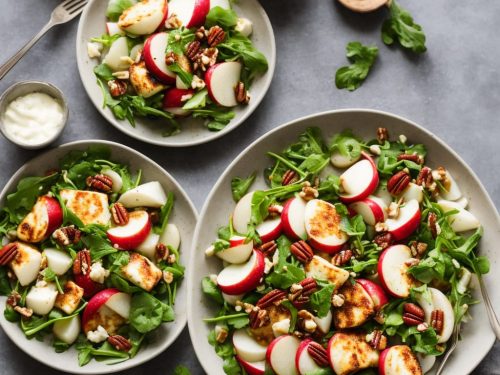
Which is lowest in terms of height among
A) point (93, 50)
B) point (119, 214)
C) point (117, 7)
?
point (119, 214)

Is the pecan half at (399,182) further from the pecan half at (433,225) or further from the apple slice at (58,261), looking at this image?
the apple slice at (58,261)

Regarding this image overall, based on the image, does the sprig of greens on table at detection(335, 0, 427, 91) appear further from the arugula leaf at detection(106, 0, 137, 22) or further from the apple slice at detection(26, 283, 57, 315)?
the apple slice at detection(26, 283, 57, 315)

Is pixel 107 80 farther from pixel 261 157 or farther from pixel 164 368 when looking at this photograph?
pixel 164 368

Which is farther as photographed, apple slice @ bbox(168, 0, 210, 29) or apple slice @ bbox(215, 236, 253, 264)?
apple slice @ bbox(168, 0, 210, 29)

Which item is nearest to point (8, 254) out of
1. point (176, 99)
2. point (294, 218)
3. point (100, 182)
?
point (100, 182)

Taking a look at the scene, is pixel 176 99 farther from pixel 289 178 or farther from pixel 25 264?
pixel 25 264

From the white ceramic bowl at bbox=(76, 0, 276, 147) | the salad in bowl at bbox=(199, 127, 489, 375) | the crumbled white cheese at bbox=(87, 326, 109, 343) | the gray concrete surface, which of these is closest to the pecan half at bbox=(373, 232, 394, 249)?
the salad in bowl at bbox=(199, 127, 489, 375)

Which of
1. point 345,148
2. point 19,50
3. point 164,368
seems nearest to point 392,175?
point 345,148
